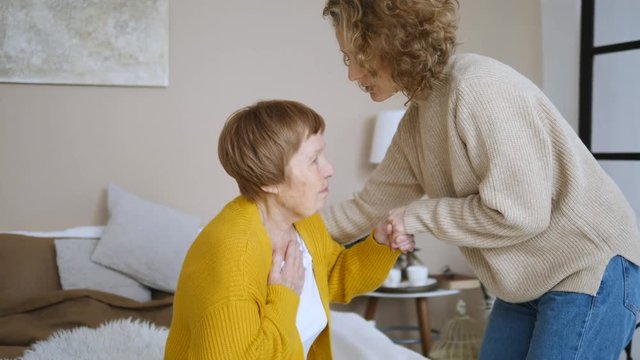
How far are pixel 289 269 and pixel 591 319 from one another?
66cm

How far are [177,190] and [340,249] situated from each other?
1873mm

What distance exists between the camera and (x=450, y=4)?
5.30ft

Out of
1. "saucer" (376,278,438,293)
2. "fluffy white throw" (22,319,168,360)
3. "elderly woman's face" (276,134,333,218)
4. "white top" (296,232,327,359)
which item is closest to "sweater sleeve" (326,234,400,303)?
"white top" (296,232,327,359)

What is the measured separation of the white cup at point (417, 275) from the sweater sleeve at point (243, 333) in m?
2.24

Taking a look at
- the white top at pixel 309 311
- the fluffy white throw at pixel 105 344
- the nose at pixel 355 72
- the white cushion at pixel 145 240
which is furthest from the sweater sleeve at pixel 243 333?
the white cushion at pixel 145 240

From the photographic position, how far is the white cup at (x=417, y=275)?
12.0 ft

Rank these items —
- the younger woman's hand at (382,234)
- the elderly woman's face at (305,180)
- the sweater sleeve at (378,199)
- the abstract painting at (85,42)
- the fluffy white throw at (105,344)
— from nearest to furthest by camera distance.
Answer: the elderly woman's face at (305,180)
the younger woman's hand at (382,234)
the sweater sleeve at (378,199)
the fluffy white throw at (105,344)
the abstract painting at (85,42)

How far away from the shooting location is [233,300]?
1.42m

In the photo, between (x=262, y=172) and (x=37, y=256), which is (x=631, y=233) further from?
(x=37, y=256)

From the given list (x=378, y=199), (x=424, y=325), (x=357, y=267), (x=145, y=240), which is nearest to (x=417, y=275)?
(x=424, y=325)

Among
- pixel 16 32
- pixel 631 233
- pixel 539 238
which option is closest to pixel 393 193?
pixel 539 238

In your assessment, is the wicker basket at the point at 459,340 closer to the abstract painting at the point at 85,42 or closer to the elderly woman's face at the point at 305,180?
the abstract painting at the point at 85,42

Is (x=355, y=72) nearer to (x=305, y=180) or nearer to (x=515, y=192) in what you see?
(x=305, y=180)

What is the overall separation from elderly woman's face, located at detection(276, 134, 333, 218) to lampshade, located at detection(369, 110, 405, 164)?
2.09 m
